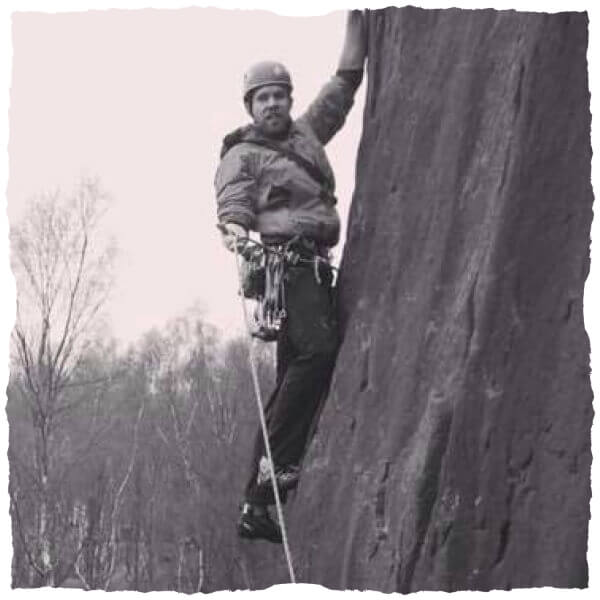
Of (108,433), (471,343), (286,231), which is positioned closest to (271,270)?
(286,231)

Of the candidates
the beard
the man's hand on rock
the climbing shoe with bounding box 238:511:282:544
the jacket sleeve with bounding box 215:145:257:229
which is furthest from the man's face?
the climbing shoe with bounding box 238:511:282:544

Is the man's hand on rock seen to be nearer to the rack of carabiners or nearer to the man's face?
the man's face

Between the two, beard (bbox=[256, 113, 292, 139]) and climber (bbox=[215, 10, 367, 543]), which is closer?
climber (bbox=[215, 10, 367, 543])

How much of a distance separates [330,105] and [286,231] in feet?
2.14

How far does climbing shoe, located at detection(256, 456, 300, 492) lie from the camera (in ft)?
19.8

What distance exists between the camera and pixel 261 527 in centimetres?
608

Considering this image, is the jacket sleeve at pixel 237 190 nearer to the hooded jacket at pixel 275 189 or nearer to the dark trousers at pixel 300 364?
the hooded jacket at pixel 275 189

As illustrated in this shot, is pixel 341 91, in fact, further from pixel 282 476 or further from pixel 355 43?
pixel 282 476

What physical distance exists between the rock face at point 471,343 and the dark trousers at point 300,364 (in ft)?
0.42

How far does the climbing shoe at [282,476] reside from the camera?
6.03 metres

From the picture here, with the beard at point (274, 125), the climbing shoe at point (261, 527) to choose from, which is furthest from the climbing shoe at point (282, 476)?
the beard at point (274, 125)

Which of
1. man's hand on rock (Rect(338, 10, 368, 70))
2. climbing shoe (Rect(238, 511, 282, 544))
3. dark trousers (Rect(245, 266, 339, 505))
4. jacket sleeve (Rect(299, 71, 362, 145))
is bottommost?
climbing shoe (Rect(238, 511, 282, 544))

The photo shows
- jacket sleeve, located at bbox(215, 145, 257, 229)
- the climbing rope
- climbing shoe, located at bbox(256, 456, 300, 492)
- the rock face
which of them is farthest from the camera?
climbing shoe, located at bbox(256, 456, 300, 492)

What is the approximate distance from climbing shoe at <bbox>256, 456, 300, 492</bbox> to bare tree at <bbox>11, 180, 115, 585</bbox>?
1.06m
